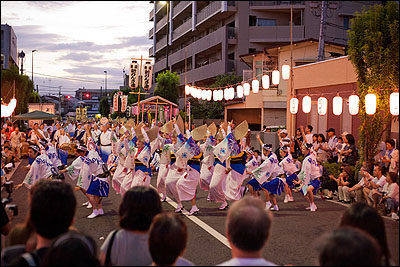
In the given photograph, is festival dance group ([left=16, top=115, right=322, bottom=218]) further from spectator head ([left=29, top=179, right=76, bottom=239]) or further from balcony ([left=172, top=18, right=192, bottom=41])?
balcony ([left=172, top=18, right=192, bottom=41])

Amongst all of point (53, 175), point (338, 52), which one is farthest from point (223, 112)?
point (53, 175)

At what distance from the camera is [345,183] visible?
10.5m

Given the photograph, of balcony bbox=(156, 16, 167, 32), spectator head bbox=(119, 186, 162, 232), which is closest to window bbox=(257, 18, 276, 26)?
balcony bbox=(156, 16, 167, 32)

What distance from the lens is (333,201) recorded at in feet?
35.4

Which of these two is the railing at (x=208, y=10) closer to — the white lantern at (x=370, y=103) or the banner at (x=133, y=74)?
the banner at (x=133, y=74)

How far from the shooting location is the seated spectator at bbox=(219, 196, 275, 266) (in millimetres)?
2545

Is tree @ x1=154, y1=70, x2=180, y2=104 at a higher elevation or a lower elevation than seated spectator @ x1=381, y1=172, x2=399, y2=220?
→ higher

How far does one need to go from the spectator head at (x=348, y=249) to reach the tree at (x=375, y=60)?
8921 mm

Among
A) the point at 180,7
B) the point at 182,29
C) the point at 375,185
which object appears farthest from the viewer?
the point at 182,29

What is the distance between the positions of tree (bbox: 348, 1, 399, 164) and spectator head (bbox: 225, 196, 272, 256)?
29.0 ft

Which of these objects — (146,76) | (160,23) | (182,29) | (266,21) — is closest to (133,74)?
(146,76)

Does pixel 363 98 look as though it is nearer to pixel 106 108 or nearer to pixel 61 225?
pixel 61 225

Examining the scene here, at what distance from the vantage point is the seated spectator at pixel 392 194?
8422mm

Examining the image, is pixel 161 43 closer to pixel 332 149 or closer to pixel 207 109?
pixel 207 109
